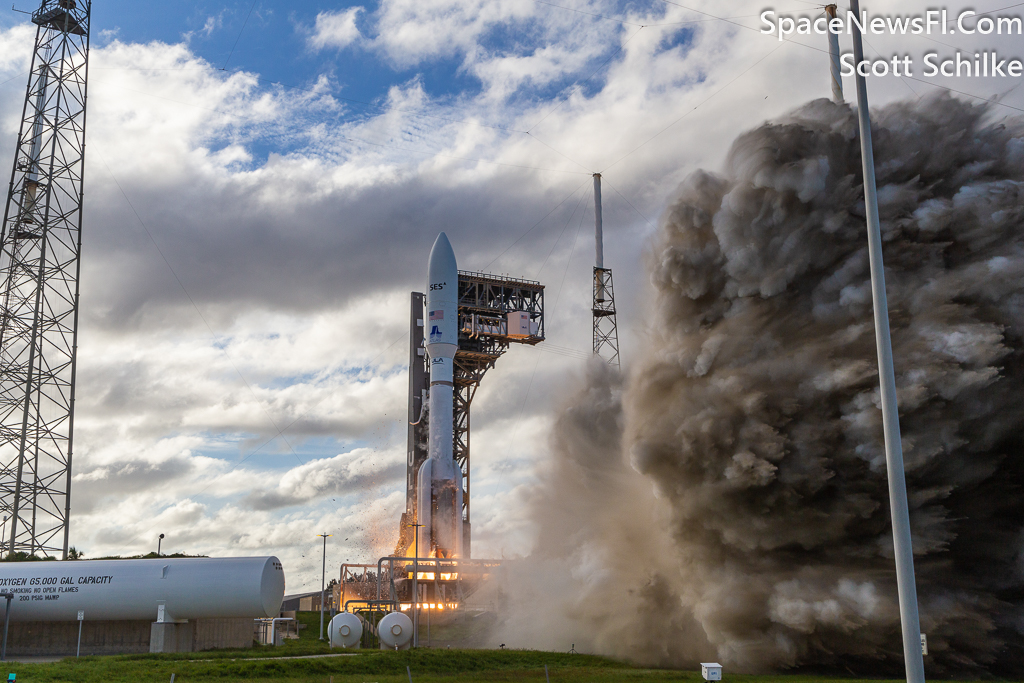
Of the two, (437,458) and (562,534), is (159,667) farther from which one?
(437,458)

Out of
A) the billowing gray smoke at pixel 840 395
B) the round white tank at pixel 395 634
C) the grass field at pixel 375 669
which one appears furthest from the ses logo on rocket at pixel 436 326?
the billowing gray smoke at pixel 840 395

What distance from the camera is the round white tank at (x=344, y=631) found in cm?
4681

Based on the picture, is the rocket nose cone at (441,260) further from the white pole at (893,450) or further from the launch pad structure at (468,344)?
the white pole at (893,450)

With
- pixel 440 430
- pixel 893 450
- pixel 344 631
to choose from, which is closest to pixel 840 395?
pixel 893 450

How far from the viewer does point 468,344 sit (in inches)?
3100

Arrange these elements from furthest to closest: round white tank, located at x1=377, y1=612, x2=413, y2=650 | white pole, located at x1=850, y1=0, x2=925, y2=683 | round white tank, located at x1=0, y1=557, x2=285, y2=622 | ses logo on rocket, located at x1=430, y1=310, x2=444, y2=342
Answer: ses logo on rocket, located at x1=430, y1=310, x2=444, y2=342, round white tank, located at x1=377, y1=612, x2=413, y2=650, round white tank, located at x1=0, y1=557, x2=285, y2=622, white pole, located at x1=850, y1=0, x2=925, y2=683

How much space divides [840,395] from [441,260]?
41.6m

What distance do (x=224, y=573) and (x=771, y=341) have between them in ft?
92.1

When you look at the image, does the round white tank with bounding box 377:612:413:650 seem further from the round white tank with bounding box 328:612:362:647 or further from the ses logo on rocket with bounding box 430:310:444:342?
the ses logo on rocket with bounding box 430:310:444:342

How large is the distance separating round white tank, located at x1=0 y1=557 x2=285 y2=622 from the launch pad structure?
3429 cm

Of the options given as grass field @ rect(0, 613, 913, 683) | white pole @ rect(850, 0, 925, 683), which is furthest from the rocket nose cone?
white pole @ rect(850, 0, 925, 683)

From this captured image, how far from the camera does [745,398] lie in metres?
29.7

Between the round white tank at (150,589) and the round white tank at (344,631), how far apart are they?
5.24 m

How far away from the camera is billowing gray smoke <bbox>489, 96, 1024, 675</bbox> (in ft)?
91.1
